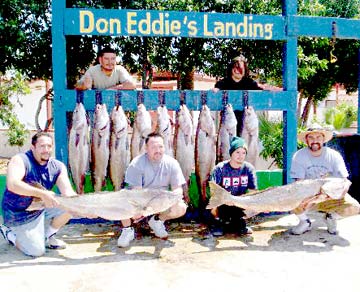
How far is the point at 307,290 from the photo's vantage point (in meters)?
3.84

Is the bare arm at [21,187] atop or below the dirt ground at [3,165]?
atop

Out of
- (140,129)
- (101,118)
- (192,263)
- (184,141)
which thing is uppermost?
(101,118)

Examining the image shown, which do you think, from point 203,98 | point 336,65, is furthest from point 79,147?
point 336,65

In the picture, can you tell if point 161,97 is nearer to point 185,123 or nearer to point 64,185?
point 185,123

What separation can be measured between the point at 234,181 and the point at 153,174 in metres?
0.95

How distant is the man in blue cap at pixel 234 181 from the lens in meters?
5.49

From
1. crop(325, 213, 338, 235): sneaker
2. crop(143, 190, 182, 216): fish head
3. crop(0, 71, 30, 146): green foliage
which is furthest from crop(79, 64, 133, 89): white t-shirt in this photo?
crop(0, 71, 30, 146): green foliage

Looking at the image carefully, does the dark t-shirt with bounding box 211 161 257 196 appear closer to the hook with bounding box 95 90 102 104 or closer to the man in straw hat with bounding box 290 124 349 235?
the man in straw hat with bounding box 290 124 349 235

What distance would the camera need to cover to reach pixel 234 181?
5.51 m

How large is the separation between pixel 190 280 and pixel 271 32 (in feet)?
11.7

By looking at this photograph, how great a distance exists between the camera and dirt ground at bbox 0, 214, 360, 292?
400 centimetres

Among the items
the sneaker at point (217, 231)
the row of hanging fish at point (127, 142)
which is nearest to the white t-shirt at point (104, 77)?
the row of hanging fish at point (127, 142)

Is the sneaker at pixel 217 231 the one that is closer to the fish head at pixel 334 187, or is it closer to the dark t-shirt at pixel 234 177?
the dark t-shirt at pixel 234 177

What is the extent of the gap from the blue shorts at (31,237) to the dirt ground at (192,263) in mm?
95
